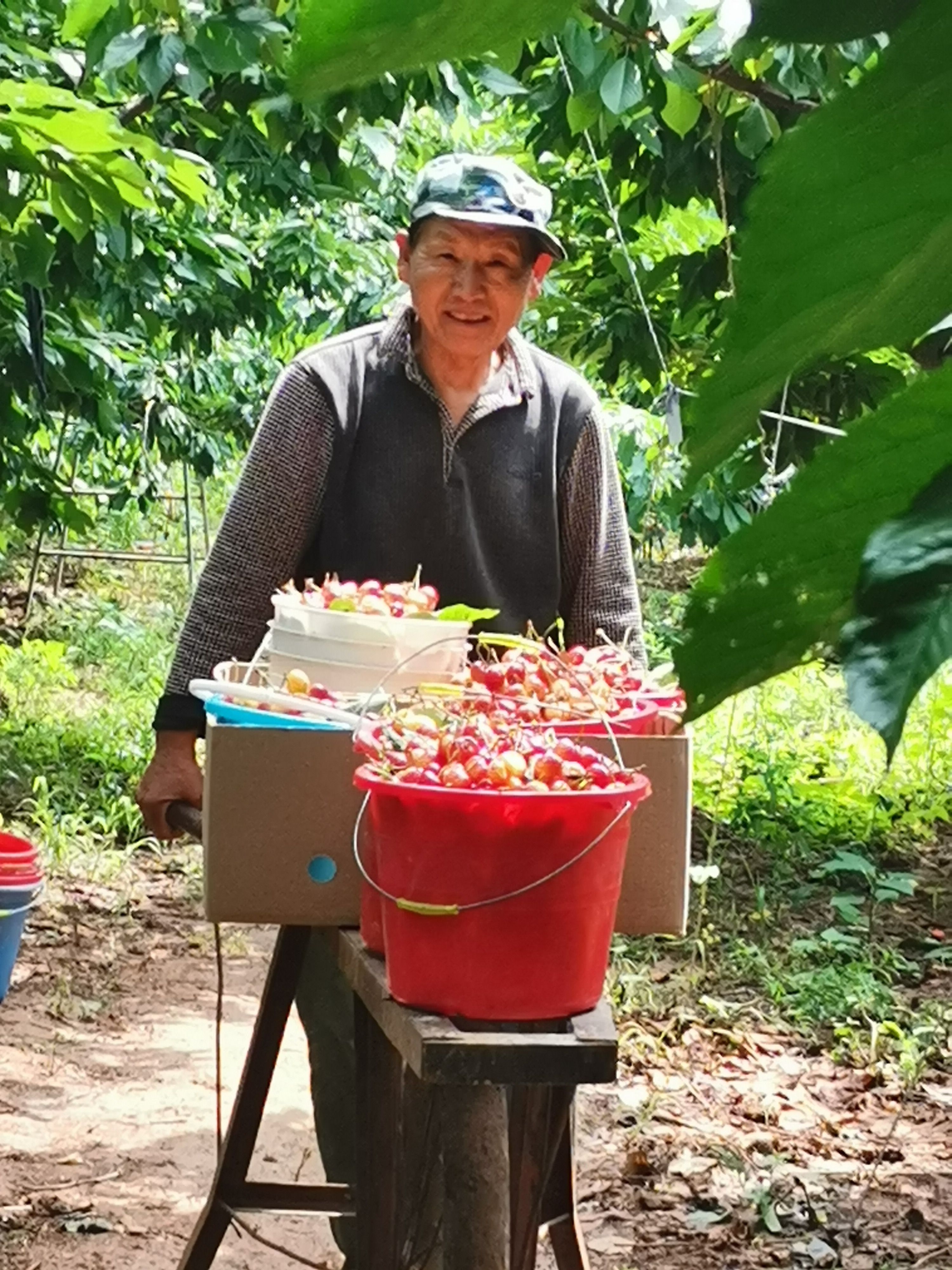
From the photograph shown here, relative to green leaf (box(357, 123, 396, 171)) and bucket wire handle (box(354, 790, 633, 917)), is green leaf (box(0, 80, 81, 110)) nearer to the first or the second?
green leaf (box(357, 123, 396, 171))

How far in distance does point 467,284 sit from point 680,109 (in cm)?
51

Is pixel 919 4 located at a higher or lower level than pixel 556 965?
higher

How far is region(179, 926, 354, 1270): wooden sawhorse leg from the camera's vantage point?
2.23 metres

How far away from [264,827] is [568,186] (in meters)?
3.19

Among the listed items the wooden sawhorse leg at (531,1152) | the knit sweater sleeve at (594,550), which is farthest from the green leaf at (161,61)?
the wooden sawhorse leg at (531,1152)

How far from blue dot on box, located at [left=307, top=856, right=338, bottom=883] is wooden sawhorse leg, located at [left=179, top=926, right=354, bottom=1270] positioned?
47 cm

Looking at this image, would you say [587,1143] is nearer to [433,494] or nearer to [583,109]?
[433,494]

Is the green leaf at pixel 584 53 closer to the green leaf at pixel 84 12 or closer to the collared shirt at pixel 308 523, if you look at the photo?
the collared shirt at pixel 308 523

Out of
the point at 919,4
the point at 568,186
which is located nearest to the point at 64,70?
the point at 568,186

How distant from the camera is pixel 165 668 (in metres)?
8.31

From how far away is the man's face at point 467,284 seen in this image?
228 centimetres

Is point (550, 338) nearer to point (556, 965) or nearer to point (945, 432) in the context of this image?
point (556, 965)

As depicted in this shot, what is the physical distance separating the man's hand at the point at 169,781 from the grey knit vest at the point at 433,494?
277mm

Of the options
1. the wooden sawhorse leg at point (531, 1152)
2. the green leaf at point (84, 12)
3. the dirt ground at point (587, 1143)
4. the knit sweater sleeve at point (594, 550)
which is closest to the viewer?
the green leaf at point (84, 12)
